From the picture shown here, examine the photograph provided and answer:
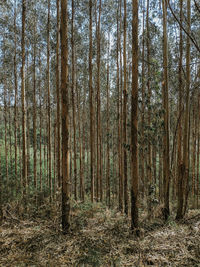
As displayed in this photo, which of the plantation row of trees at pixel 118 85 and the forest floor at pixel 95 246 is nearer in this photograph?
the forest floor at pixel 95 246

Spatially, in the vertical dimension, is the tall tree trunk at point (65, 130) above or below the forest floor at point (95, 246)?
above

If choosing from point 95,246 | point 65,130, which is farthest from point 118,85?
point 95,246

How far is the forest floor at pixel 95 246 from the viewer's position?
2.52 meters

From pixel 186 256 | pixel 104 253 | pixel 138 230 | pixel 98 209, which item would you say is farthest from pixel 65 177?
pixel 98 209

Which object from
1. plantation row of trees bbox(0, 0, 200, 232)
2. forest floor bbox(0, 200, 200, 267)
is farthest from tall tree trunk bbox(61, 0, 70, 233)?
forest floor bbox(0, 200, 200, 267)

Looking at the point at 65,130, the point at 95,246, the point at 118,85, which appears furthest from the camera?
the point at 118,85

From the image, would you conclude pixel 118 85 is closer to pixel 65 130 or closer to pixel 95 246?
pixel 65 130

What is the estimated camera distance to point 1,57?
11.3 meters

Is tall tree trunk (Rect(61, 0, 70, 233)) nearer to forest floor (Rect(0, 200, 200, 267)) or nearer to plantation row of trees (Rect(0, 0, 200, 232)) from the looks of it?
plantation row of trees (Rect(0, 0, 200, 232))

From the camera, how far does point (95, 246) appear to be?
294 centimetres

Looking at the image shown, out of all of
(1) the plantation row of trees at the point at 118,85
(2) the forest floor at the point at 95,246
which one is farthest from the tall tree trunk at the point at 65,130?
(2) the forest floor at the point at 95,246

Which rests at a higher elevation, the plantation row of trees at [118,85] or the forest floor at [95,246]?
the plantation row of trees at [118,85]

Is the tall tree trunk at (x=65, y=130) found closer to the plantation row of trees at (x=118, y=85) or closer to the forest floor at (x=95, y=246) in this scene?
the plantation row of trees at (x=118, y=85)

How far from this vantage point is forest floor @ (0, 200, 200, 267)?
99.3 inches
